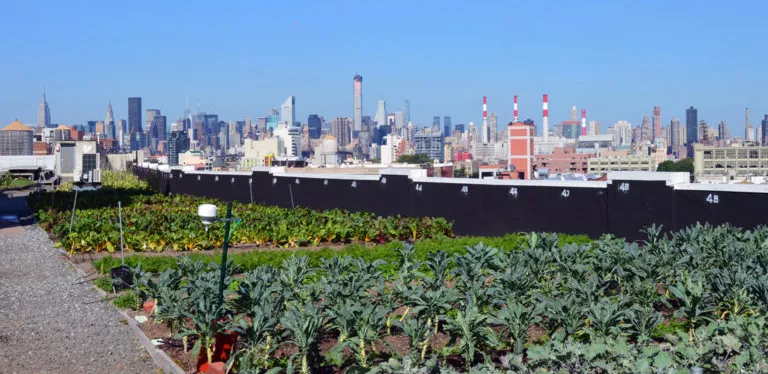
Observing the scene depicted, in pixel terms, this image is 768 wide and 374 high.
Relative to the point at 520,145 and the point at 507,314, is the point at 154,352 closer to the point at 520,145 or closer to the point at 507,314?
the point at 507,314

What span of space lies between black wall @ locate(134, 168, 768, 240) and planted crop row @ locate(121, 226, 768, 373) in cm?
411

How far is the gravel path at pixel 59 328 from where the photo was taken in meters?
8.91

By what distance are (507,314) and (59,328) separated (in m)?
5.31

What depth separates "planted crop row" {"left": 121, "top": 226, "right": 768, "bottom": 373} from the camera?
6.68 metres

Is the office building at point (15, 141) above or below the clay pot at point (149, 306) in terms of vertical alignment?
above

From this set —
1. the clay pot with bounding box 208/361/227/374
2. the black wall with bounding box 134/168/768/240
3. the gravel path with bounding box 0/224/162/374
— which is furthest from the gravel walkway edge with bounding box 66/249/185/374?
the black wall with bounding box 134/168/768/240

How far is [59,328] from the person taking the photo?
10.4 meters

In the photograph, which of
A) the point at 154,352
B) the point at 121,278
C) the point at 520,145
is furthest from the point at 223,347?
the point at 520,145

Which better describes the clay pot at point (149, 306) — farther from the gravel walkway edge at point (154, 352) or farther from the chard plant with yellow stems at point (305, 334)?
the chard plant with yellow stems at point (305, 334)

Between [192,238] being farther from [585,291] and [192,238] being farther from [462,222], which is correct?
[585,291]

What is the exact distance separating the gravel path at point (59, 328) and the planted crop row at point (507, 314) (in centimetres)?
55

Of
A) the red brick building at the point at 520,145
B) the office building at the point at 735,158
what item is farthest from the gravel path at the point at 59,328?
the red brick building at the point at 520,145

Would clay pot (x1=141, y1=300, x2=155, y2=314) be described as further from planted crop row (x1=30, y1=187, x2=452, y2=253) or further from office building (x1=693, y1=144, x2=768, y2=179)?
office building (x1=693, y1=144, x2=768, y2=179)

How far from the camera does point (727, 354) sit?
22.2 ft
